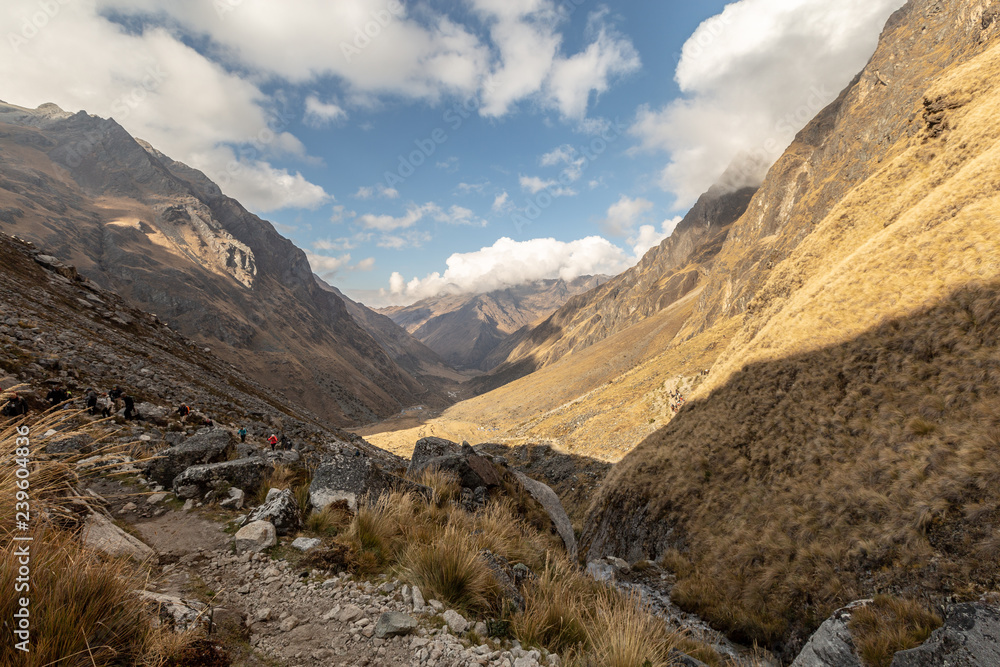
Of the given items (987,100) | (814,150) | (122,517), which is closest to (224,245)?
(122,517)

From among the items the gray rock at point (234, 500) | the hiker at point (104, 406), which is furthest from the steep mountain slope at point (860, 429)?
the hiker at point (104, 406)

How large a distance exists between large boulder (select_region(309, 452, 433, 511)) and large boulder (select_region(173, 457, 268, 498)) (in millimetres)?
1268

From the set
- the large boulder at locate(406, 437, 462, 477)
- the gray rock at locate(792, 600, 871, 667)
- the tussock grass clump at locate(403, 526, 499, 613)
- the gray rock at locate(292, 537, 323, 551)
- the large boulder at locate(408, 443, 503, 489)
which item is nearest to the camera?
the tussock grass clump at locate(403, 526, 499, 613)

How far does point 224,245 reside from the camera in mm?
141625

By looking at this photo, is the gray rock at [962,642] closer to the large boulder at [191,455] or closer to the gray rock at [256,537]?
the gray rock at [256,537]

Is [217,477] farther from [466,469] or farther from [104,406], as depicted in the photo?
[104,406]

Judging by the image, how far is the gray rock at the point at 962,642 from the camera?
168 inches

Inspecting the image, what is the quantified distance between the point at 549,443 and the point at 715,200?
17673cm

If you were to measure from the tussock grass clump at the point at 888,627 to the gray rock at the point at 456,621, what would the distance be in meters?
5.86

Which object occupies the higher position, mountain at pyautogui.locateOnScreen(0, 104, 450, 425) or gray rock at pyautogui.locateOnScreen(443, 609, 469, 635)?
mountain at pyautogui.locateOnScreen(0, 104, 450, 425)

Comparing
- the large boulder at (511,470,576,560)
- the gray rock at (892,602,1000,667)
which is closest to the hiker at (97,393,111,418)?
the large boulder at (511,470,576,560)

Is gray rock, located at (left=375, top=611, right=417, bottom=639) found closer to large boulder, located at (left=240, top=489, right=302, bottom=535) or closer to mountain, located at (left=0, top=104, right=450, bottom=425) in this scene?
large boulder, located at (left=240, top=489, right=302, bottom=535)

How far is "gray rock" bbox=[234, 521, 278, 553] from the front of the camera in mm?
5117

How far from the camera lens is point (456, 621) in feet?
13.6
